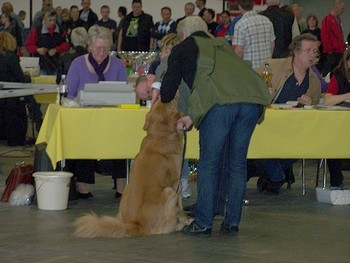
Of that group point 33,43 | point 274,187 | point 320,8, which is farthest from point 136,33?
point 274,187

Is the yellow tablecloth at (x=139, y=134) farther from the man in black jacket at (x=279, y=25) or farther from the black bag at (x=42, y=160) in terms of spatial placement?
the man in black jacket at (x=279, y=25)

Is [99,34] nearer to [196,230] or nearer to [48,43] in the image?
[196,230]

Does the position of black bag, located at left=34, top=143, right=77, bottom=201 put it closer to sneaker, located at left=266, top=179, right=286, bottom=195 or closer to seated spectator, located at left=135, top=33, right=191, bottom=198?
seated spectator, located at left=135, top=33, right=191, bottom=198

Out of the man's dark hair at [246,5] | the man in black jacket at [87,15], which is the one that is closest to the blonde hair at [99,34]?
the man's dark hair at [246,5]

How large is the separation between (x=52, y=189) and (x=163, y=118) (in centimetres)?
126

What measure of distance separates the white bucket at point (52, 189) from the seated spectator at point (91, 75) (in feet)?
1.73

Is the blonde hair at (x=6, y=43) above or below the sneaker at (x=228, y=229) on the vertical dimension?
above

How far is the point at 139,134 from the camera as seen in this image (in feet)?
24.1

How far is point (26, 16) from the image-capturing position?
76.4 feet

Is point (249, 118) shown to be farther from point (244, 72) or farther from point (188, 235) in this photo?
point (188, 235)

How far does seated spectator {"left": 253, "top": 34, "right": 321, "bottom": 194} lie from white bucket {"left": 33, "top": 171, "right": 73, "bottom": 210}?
1.72 metres

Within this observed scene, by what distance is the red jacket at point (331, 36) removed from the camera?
15.1 meters

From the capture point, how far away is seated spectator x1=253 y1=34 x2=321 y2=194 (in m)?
8.10

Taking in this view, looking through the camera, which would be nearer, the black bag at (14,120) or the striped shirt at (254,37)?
the striped shirt at (254,37)
